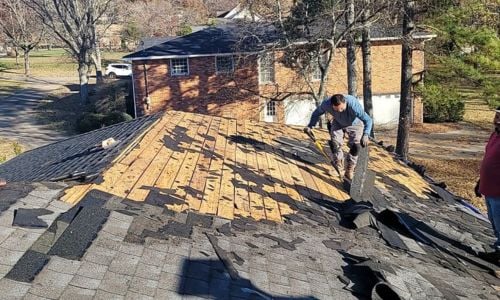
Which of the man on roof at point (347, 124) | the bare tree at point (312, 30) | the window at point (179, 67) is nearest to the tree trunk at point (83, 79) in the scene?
the window at point (179, 67)

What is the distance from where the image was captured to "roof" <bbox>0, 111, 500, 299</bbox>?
148 inches

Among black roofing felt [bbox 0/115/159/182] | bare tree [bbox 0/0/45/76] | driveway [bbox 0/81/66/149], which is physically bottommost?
driveway [bbox 0/81/66/149]

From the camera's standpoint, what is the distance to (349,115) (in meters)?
7.95

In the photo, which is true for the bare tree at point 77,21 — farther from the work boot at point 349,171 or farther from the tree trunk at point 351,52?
the work boot at point 349,171

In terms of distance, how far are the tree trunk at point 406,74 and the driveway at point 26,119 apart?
15.6 m

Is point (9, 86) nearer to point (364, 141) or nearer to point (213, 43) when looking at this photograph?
point (213, 43)

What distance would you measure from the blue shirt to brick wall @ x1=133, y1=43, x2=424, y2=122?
57.3ft

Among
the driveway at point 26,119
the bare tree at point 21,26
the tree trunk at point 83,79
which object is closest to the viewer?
the driveway at point 26,119

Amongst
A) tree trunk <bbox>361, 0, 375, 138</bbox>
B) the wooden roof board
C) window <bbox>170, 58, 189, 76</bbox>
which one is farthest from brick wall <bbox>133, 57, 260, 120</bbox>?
the wooden roof board

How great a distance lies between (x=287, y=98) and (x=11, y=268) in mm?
23313

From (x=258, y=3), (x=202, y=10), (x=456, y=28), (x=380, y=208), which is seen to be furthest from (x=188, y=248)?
(x=202, y=10)

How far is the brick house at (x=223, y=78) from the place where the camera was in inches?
1002

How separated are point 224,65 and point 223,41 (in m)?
1.24

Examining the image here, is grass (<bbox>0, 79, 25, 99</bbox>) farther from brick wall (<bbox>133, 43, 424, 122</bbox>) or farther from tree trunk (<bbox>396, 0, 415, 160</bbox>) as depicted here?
tree trunk (<bbox>396, 0, 415, 160</bbox>)
